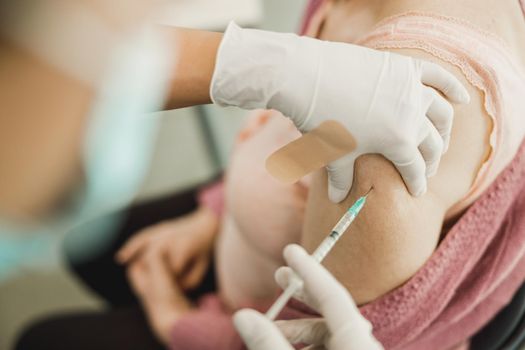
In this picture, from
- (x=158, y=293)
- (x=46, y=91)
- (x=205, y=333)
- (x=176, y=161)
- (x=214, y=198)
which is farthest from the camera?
(x=176, y=161)

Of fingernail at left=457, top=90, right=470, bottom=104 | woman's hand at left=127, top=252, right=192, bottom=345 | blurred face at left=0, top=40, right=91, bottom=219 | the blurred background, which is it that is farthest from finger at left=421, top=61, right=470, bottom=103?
the blurred background

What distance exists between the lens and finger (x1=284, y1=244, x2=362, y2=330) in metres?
0.48

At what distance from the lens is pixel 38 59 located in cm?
33

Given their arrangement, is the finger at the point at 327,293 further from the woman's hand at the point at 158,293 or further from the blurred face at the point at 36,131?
the woman's hand at the point at 158,293

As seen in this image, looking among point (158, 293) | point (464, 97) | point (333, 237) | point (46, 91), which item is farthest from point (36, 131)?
point (158, 293)

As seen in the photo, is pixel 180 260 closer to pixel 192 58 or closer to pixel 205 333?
pixel 205 333

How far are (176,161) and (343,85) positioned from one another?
1.55 meters

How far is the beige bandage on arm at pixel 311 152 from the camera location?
52 centimetres

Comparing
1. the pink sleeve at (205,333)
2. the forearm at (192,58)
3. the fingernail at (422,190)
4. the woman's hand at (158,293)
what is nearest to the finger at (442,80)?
the fingernail at (422,190)

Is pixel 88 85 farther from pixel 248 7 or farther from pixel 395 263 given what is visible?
pixel 248 7

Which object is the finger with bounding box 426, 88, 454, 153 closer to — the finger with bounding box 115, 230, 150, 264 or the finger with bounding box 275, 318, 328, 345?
the finger with bounding box 275, 318, 328, 345

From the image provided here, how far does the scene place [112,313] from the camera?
108cm

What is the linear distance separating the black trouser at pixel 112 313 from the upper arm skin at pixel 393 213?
22.6 inches

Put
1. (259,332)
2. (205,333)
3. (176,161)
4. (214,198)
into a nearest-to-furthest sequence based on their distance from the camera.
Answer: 1. (259,332)
2. (205,333)
3. (214,198)
4. (176,161)
